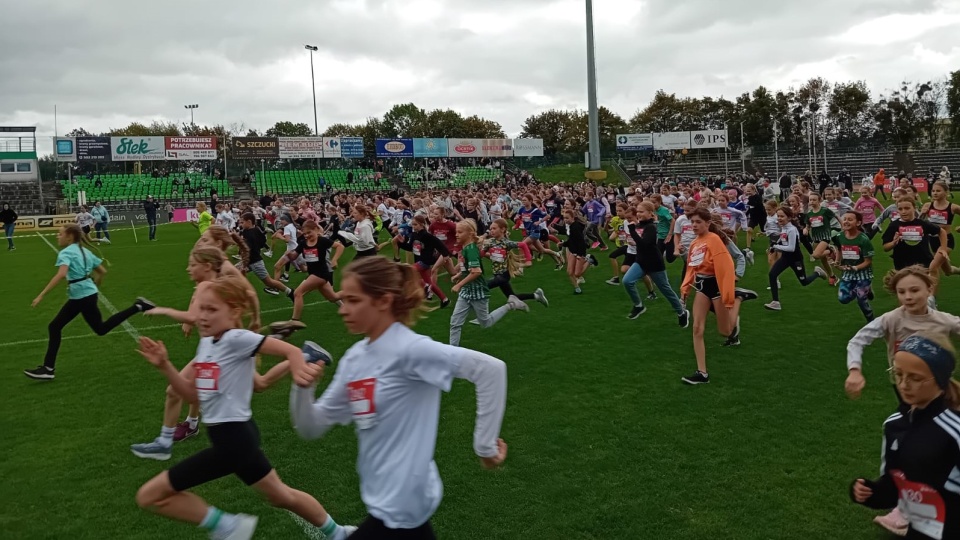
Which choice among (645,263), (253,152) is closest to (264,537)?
(645,263)

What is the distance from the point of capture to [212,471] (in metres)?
3.82

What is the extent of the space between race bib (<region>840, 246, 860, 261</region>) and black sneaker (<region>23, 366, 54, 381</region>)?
10023mm

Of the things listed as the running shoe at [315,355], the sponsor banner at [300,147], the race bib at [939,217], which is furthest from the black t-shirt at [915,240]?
the sponsor banner at [300,147]

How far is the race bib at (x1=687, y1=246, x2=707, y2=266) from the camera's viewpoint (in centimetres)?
758

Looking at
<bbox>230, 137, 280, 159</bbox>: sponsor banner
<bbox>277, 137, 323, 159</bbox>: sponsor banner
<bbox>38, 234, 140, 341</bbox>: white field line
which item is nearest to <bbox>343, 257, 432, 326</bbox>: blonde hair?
<bbox>38, 234, 140, 341</bbox>: white field line

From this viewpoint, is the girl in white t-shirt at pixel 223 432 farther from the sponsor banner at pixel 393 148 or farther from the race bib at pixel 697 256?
the sponsor banner at pixel 393 148

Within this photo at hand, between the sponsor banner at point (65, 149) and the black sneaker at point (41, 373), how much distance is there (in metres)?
53.8

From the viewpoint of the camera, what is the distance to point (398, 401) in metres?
2.78

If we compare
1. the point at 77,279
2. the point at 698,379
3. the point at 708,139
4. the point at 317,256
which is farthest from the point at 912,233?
the point at 708,139

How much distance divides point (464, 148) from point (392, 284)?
220 ft

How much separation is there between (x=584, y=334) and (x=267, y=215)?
21.2m

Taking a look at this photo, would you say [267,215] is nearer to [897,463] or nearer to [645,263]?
[645,263]

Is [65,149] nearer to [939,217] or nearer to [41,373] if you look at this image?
[41,373]

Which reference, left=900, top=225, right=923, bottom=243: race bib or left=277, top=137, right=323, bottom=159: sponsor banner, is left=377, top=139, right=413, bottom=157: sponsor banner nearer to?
left=277, top=137, right=323, bottom=159: sponsor banner
